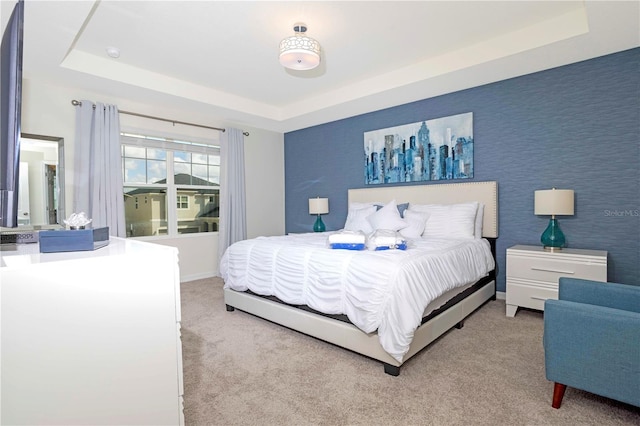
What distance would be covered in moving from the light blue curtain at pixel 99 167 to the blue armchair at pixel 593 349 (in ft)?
14.0

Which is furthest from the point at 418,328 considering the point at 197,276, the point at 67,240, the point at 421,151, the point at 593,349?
the point at 197,276

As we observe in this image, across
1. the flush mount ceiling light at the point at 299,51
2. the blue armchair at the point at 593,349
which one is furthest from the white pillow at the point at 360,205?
the blue armchair at the point at 593,349

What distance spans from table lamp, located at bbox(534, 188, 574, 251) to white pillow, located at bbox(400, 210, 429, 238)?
1.07 meters

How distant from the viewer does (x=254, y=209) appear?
18.1 feet

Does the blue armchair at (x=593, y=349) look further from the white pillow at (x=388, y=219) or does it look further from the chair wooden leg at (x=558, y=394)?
the white pillow at (x=388, y=219)

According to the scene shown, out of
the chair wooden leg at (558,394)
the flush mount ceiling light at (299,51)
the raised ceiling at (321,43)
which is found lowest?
the chair wooden leg at (558,394)

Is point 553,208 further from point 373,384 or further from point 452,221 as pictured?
point 373,384

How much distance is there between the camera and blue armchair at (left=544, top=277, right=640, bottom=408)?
145cm

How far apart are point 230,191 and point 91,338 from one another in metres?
4.16

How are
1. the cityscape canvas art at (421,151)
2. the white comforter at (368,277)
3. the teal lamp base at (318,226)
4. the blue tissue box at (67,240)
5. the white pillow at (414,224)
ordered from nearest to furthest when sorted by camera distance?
1. the blue tissue box at (67,240)
2. the white comforter at (368,277)
3. the white pillow at (414,224)
4. the cityscape canvas art at (421,151)
5. the teal lamp base at (318,226)

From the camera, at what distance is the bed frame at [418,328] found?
7.07ft

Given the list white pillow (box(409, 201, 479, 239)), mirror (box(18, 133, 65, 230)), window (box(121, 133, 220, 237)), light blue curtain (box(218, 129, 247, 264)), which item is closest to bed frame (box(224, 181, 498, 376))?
white pillow (box(409, 201, 479, 239))

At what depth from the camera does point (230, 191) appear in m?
5.02

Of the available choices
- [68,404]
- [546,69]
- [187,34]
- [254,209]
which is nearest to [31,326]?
[68,404]
